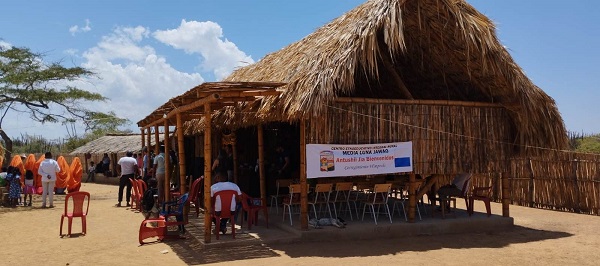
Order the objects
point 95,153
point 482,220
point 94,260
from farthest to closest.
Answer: point 95,153, point 482,220, point 94,260

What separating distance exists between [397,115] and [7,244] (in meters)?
6.95

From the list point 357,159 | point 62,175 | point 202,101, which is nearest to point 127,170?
point 62,175

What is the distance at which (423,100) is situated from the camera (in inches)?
370

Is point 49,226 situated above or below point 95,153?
below

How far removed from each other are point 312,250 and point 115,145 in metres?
20.8

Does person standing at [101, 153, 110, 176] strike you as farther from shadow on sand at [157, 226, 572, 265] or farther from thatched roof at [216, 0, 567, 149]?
shadow on sand at [157, 226, 572, 265]

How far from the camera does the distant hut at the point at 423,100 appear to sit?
27.7 ft

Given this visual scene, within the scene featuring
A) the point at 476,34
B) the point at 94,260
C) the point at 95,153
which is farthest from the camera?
the point at 95,153

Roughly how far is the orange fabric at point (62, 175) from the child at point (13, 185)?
344 centimetres

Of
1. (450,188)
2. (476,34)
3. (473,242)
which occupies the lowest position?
(473,242)

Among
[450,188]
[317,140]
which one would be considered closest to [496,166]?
[450,188]

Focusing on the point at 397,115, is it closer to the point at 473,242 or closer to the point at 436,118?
the point at 436,118

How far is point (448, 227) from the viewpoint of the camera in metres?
9.48

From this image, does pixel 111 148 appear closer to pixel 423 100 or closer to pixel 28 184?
pixel 28 184
